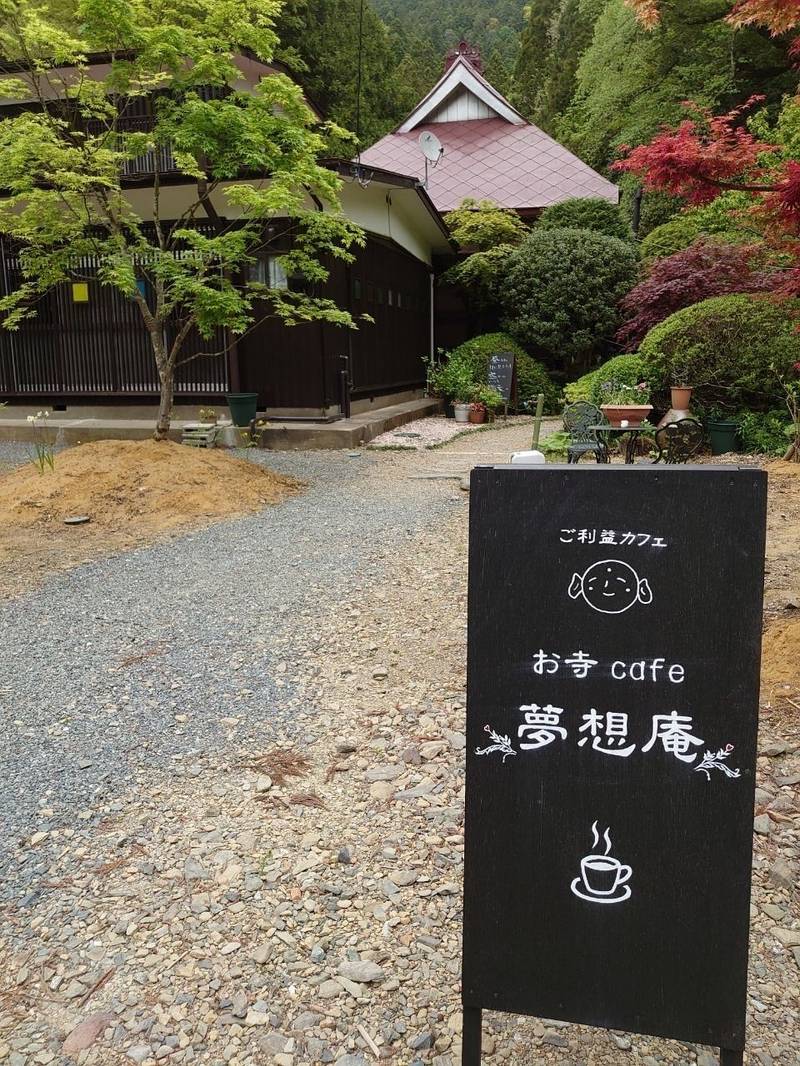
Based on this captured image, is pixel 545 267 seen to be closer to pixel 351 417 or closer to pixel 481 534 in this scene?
pixel 351 417

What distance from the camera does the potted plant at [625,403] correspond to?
8.95 metres

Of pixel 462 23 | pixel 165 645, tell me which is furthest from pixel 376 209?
pixel 462 23

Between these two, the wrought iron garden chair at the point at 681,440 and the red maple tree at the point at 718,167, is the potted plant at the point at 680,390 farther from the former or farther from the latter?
the red maple tree at the point at 718,167

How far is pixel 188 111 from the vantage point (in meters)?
7.53

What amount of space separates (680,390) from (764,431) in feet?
3.36

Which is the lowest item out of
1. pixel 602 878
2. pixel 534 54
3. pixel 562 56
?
pixel 602 878

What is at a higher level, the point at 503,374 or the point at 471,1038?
the point at 503,374

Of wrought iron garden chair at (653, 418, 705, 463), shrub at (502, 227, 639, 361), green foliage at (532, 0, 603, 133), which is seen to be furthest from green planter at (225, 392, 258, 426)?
green foliage at (532, 0, 603, 133)

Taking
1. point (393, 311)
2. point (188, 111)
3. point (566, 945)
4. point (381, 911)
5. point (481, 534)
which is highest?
point (188, 111)

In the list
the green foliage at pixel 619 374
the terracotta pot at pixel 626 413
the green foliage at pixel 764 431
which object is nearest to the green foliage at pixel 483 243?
the green foliage at pixel 619 374

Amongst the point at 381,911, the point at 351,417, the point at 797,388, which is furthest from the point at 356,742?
the point at 351,417

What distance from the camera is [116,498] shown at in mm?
7141

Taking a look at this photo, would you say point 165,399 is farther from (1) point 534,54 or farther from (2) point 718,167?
(1) point 534,54

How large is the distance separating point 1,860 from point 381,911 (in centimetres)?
117
